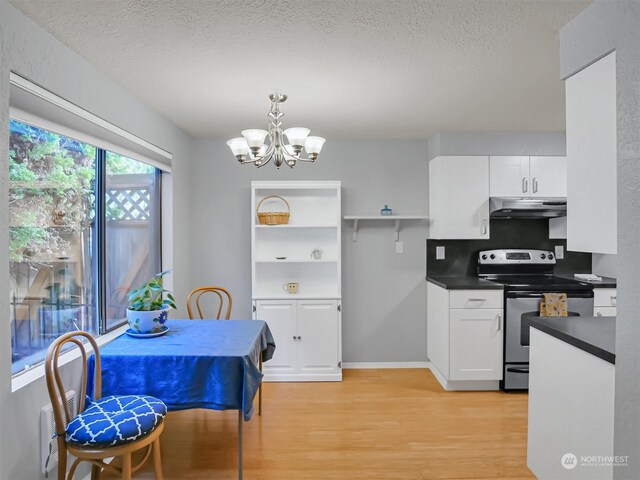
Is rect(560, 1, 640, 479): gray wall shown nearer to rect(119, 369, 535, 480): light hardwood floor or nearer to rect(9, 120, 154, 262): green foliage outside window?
rect(119, 369, 535, 480): light hardwood floor

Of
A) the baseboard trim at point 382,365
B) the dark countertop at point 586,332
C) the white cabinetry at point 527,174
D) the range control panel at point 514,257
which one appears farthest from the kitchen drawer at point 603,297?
the dark countertop at point 586,332

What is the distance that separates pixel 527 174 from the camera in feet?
13.2

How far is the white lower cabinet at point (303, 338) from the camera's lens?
4004 millimetres

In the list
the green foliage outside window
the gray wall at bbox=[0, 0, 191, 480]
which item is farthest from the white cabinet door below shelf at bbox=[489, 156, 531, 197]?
the green foliage outside window

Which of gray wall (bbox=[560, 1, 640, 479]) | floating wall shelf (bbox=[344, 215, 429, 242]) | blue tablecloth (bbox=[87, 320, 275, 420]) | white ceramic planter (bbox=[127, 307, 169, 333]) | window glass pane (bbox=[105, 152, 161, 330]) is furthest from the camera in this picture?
floating wall shelf (bbox=[344, 215, 429, 242])

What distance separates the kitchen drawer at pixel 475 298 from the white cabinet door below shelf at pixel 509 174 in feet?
3.28

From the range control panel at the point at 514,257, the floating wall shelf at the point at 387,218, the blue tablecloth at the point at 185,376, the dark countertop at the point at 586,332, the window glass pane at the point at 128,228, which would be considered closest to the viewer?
the dark countertop at the point at 586,332

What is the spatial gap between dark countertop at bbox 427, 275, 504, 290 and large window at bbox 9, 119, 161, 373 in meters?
2.67

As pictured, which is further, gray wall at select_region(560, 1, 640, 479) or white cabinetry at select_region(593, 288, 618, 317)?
white cabinetry at select_region(593, 288, 618, 317)

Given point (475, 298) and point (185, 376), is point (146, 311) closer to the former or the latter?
point (185, 376)

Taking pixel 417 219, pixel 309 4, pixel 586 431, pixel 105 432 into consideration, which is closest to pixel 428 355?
pixel 417 219

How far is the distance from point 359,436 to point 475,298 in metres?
1.62

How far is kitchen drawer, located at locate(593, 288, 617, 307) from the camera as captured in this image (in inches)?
144

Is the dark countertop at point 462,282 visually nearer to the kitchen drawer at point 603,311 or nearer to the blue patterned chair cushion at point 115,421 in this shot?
the kitchen drawer at point 603,311
